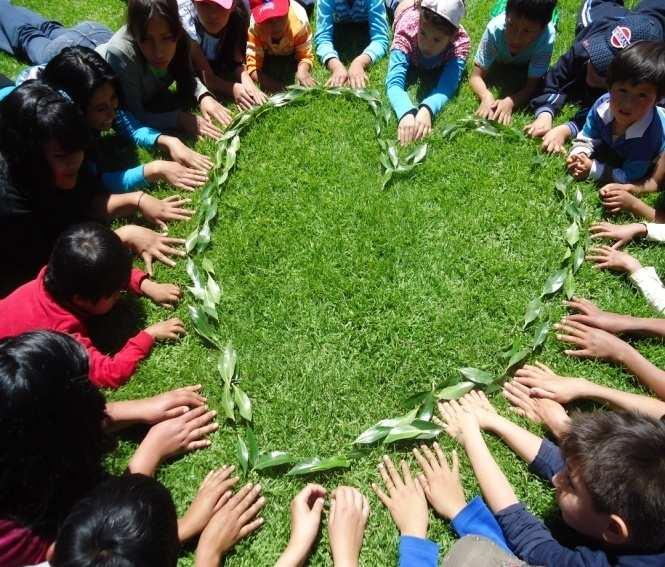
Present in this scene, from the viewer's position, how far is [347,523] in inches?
112

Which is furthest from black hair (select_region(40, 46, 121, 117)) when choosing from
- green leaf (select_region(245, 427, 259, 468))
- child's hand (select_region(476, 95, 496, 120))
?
child's hand (select_region(476, 95, 496, 120))

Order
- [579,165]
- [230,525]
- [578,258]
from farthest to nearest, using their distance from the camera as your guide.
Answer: [579,165] < [578,258] < [230,525]

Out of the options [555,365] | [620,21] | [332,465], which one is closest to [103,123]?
[332,465]

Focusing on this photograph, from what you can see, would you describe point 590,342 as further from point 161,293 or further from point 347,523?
point 161,293

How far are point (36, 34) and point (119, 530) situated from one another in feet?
15.4

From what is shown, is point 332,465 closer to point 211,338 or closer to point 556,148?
point 211,338

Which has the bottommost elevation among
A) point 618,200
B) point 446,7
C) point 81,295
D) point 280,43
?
point 81,295

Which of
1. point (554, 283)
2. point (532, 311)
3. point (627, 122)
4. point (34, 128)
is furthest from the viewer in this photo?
point (627, 122)

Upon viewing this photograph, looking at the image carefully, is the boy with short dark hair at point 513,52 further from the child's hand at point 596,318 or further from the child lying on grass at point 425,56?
the child's hand at point 596,318

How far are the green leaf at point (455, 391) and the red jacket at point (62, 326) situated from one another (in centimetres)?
173

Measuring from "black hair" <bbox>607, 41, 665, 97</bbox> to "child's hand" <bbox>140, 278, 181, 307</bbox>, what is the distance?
331 centimetres

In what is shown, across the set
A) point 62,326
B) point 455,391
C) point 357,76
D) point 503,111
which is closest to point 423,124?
point 503,111

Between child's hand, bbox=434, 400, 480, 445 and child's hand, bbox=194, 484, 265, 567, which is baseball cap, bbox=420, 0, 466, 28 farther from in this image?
child's hand, bbox=194, 484, 265, 567

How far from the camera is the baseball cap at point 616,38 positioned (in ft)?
14.3
